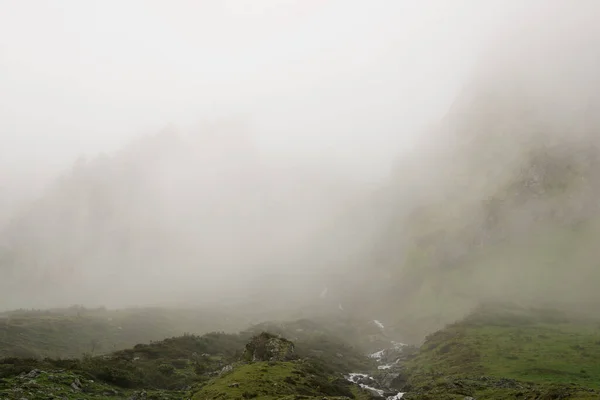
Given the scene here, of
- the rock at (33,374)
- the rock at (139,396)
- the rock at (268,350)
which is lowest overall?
the rock at (139,396)

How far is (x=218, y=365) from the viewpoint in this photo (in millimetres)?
138750

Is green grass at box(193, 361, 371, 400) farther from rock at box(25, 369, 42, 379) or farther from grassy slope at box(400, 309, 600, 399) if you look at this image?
rock at box(25, 369, 42, 379)

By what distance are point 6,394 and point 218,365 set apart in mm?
87430

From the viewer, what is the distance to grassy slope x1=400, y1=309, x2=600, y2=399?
10431 centimetres

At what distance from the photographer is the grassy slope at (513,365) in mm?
104312

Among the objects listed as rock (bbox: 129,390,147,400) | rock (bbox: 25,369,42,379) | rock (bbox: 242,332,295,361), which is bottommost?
rock (bbox: 129,390,147,400)

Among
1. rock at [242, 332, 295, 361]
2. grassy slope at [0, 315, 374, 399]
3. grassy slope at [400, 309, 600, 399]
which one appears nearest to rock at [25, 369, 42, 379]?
grassy slope at [0, 315, 374, 399]

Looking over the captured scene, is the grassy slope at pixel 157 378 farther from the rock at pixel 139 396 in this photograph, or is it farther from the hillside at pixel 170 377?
the rock at pixel 139 396

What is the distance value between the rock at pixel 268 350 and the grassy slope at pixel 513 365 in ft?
139

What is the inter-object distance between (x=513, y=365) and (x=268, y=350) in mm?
91880

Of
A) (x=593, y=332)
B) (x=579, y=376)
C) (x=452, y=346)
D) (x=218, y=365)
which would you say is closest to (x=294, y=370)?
(x=218, y=365)

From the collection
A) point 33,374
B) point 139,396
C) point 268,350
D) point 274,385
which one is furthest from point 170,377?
point 33,374

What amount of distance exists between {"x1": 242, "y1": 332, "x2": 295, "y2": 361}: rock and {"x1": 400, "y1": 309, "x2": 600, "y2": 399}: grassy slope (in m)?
42.3

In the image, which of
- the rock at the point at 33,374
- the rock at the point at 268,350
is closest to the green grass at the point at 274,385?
the rock at the point at 268,350
